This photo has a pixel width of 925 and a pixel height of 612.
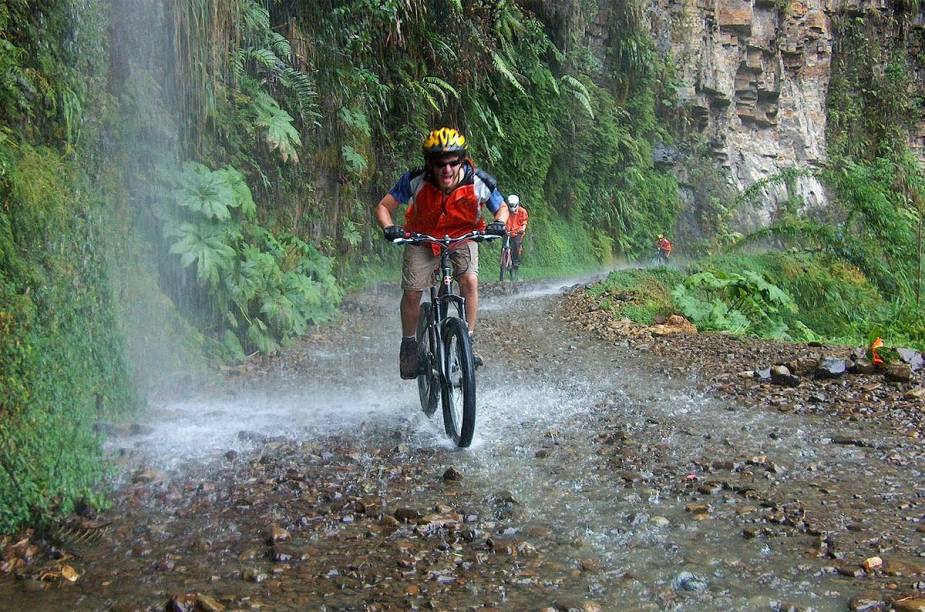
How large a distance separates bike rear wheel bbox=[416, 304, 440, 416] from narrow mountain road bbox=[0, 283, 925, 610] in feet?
0.55

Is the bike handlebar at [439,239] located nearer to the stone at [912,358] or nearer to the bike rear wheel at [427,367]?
the bike rear wheel at [427,367]

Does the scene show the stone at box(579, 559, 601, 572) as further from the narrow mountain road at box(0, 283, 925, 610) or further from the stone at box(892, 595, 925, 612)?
the stone at box(892, 595, 925, 612)

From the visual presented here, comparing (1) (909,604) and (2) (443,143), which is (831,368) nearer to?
(2) (443,143)

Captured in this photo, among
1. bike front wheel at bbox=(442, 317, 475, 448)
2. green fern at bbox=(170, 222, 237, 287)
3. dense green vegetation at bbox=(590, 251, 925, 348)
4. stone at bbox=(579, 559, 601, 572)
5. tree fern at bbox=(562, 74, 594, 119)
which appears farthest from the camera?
tree fern at bbox=(562, 74, 594, 119)

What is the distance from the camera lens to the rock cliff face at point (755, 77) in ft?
98.8

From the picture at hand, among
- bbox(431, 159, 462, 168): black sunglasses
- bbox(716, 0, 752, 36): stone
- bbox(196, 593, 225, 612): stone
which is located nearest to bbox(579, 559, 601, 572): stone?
bbox(196, 593, 225, 612): stone

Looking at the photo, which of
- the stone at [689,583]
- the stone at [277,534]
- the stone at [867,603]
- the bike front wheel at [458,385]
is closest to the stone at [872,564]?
the stone at [867,603]

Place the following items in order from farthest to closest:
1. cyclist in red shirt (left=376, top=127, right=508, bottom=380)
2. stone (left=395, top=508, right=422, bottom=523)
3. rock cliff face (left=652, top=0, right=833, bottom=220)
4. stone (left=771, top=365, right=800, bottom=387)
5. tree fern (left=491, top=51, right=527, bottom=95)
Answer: rock cliff face (left=652, top=0, right=833, bottom=220), tree fern (left=491, top=51, right=527, bottom=95), stone (left=771, top=365, right=800, bottom=387), cyclist in red shirt (left=376, top=127, right=508, bottom=380), stone (left=395, top=508, right=422, bottom=523)

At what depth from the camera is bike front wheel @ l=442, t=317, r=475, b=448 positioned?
516 cm

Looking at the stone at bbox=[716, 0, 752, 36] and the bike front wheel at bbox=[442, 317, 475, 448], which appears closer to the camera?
the bike front wheel at bbox=[442, 317, 475, 448]

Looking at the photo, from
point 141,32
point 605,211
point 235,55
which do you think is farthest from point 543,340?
point 605,211

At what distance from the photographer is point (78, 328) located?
16.7 feet

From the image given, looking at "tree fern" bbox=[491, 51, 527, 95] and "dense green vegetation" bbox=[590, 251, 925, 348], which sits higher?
"tree fern" bbox=[491, 51, 527, 95]

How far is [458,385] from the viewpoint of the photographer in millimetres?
5539
